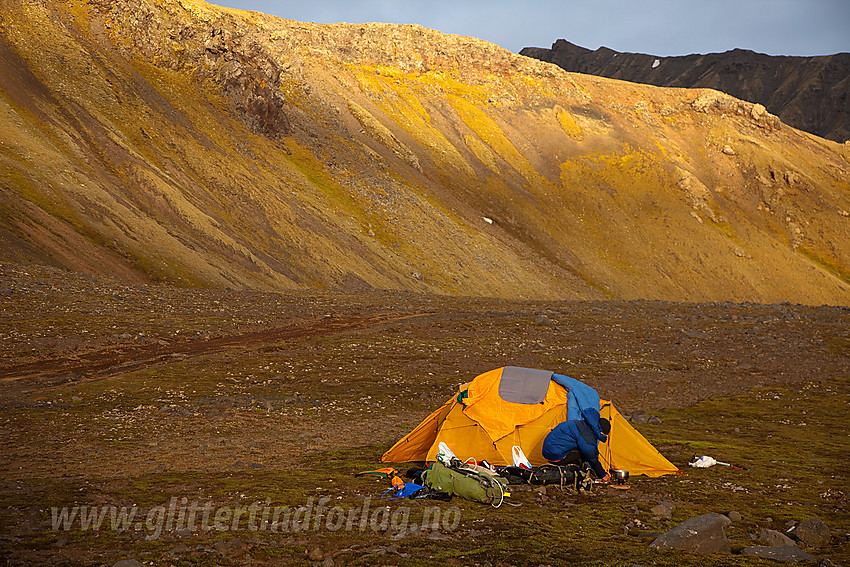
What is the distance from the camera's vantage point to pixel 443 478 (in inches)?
435

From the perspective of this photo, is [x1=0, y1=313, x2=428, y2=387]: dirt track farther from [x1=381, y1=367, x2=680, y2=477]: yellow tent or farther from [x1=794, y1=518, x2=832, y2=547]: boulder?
[x1=794, y1=518, x2=832, y2=547]: boulder

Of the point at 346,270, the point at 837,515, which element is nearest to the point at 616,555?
the point at 837,515

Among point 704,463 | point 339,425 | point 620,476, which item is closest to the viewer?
point 620,476

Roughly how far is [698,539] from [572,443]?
4064 millimetres

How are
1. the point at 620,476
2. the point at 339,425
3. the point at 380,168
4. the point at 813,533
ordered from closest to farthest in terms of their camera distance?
the point at 813,533 → the point at 620,476 → the point at 339,425 → the point at 380,168

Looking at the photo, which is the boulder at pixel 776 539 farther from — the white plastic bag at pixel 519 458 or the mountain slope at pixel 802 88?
the mountain slope at pixel 802 88

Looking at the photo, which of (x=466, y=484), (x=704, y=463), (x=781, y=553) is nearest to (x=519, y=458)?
(x=466, y=484)

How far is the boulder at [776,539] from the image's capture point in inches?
349

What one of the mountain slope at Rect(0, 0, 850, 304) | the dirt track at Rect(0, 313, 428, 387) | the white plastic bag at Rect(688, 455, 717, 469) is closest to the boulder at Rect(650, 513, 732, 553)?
the white plastic bag at Rect(688, 455, 717, 469)

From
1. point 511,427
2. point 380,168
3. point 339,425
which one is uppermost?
point 380,168

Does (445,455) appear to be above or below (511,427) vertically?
below

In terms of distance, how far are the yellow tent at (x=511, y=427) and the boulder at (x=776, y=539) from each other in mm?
3830

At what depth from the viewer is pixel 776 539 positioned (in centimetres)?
895

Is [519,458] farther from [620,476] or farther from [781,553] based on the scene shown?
[781,553]
